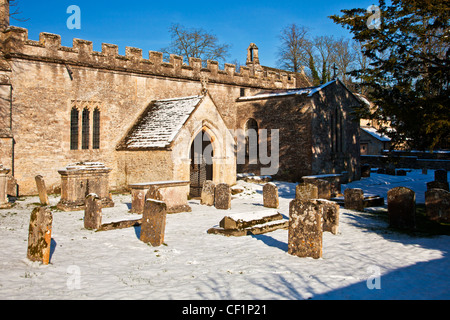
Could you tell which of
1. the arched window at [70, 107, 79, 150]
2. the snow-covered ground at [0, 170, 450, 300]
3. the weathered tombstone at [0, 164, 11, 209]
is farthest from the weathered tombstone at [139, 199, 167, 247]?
the arched window at [70, 107, 79, 150]

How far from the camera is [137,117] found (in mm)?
18609

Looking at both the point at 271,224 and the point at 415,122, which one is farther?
the point at 415,122

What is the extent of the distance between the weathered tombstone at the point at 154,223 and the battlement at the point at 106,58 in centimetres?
948

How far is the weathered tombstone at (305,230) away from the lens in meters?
7.35

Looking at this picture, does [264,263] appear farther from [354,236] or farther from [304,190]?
[304,190]

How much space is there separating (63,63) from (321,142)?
13.8 metres

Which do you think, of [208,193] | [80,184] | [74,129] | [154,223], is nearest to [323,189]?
[208,193]

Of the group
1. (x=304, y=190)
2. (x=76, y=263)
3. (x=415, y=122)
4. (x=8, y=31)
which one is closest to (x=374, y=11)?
(x=415, y=122)

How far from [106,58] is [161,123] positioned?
435 cm

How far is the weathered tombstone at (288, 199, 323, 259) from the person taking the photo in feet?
24.1

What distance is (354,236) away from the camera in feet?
30.8

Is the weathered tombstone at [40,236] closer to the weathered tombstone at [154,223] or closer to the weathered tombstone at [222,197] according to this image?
the weathered tombstone at [154,223]

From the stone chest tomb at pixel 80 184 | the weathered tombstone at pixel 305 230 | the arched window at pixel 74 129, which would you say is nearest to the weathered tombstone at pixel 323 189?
the weathered tombstone at pixel 305 230

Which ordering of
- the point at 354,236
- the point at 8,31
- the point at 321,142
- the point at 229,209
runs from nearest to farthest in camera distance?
the point at 354,236, the point at 229,209, the point at 8,31, the point at 321,142
